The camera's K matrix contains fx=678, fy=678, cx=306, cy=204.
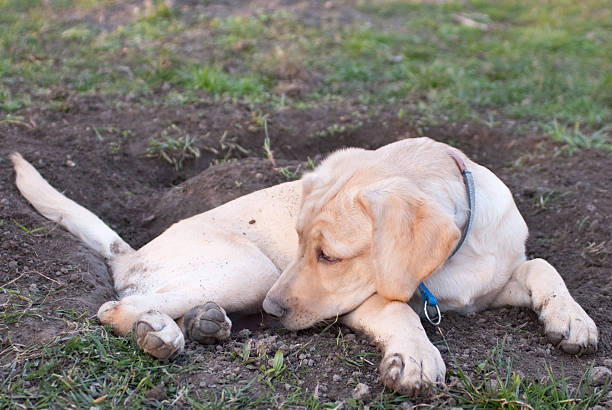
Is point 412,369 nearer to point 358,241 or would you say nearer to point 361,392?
point 361,392

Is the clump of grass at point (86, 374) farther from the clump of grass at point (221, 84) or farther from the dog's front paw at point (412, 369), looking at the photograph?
the clump of grass at point (221, 84)

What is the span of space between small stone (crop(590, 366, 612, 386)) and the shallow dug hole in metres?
0.07

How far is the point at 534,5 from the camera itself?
10562 mm

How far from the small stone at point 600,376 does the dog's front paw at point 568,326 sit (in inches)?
7.6

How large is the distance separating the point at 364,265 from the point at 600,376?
1120mm

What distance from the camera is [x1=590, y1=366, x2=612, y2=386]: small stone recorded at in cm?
289

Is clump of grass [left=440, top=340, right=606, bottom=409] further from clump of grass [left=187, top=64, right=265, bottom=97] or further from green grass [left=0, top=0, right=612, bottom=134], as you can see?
clump of grass [left=187, top=64, right=265, bottom=97]

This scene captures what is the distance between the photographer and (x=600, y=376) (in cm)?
291

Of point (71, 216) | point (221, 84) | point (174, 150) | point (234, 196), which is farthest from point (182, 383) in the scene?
point (221, 84)

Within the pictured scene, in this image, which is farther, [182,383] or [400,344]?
[400,344]

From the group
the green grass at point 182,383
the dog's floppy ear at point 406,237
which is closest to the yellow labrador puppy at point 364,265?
the dog's floppy ear at point 406,237

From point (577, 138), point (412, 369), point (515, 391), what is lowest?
point (577, 138)

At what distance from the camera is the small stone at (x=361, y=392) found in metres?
2.73

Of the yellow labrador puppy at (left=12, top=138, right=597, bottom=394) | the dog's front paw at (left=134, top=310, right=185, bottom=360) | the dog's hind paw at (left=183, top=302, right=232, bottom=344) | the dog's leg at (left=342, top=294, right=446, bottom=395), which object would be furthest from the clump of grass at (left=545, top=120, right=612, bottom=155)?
Result: the dog's front paw at (left=134, top=310, right=185, bottom=360)
